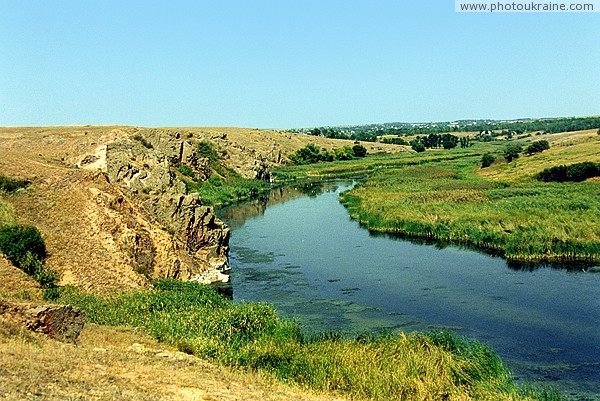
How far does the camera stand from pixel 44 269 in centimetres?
2411

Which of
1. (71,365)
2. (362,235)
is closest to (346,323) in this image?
(71,365)

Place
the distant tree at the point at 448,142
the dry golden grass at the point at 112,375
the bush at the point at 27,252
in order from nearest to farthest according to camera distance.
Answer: the dry golden grass at the point at 112,375 → the bush at the point at 27,252 → the distant tree at the point at 448,142

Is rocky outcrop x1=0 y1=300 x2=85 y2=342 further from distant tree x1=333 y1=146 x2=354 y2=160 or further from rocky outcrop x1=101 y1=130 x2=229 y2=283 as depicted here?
distant tree x1=333 y1=146 x2=354 y2=160

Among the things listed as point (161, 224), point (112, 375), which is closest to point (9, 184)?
point (161, 224)

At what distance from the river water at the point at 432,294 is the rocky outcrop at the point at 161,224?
2178 millimetres

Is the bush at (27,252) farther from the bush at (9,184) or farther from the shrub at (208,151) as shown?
the shrub at (208,151)

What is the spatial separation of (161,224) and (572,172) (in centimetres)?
4739

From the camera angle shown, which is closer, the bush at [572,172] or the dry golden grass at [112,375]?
the dry golden grass at [112,375]

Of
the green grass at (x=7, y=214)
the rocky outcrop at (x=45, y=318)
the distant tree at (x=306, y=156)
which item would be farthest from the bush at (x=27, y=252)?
the distant tree at (x=306, y=156)

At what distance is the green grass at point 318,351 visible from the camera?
53.2ft

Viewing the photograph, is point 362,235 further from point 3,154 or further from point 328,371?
point 328,371

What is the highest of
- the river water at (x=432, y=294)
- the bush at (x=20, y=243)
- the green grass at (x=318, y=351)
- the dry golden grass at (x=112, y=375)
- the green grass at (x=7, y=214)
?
the green grass at (x=7, y=214)

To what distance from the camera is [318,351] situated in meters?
18.8

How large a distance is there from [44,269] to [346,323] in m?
12.9
